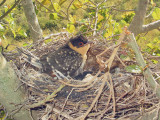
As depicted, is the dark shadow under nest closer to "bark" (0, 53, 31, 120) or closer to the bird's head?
"bark" (0, 53, 31, 120)

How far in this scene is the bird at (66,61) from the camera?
2.02 m

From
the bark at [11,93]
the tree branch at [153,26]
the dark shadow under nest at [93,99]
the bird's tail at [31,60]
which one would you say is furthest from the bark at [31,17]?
the tree branch at [153,26]

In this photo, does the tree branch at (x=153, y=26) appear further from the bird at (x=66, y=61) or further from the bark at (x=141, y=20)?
the bird at (x=66, y=61)

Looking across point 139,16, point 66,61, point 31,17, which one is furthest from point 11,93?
point 139,16

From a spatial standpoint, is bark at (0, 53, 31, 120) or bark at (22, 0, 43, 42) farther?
bark at (22, 0, 43, 42)

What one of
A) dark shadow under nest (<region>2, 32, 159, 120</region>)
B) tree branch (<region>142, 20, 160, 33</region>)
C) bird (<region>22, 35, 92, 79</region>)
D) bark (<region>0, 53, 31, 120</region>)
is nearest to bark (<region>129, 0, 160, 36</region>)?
tree branch (<region>142, 20, 160, 33</region>)

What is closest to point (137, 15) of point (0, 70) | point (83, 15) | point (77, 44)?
point (77, 44)

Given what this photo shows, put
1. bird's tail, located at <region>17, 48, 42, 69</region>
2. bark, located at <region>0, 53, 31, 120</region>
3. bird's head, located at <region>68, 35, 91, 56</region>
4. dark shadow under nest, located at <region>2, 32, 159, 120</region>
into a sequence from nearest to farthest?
bark, located at <region>0, 53, 31, 120</region> → dark shadow under nest, located at <region>2, 32, 159, 120</region> → bird's tail, located at <region>17, 48, 42, 69</region> → bird's head, located at <region>68, 35, 91, 56</region>

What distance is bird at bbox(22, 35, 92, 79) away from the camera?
2.02 meters

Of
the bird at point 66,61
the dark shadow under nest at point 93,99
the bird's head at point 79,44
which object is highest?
the bird's head at point 79,44

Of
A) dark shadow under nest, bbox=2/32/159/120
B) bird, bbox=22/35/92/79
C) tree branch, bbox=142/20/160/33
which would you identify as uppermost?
tree branch, bbox=142/20/160/33

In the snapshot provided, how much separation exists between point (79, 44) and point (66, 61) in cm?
36

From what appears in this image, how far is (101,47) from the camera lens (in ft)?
7.70

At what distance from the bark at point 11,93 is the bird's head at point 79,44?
→ 1.19 m
